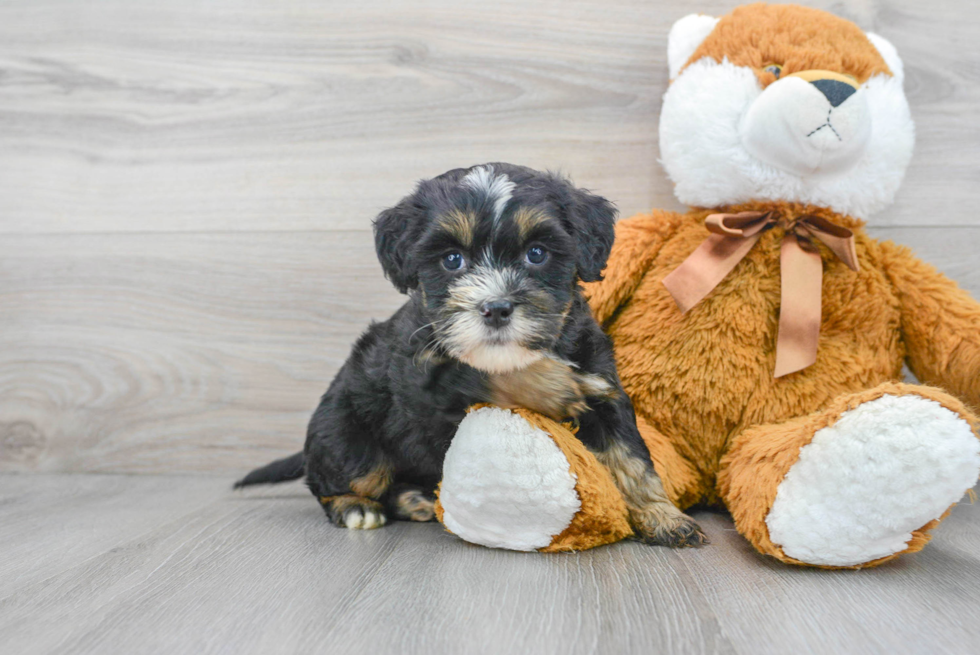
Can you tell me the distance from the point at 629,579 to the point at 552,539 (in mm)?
203

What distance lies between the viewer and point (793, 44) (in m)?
1.83

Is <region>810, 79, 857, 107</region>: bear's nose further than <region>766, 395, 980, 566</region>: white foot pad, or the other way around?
<region>810, 79, 857, 107</region>: bear's nose

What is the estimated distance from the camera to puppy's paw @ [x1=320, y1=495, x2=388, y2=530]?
1.83 meters

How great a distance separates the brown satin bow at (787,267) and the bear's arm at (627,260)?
0.44 ft

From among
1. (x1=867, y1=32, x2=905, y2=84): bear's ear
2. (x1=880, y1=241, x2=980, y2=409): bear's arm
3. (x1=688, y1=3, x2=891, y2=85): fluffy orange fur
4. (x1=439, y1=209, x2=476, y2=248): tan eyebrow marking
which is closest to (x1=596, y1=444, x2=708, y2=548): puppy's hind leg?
(x1=439, y1=209, x2=476, y2=248): tan eyebrow marking

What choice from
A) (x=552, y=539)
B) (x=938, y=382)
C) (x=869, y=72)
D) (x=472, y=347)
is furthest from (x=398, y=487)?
(x=869, y=72)

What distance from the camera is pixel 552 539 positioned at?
60.1 inches

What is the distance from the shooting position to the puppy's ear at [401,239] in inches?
60.7

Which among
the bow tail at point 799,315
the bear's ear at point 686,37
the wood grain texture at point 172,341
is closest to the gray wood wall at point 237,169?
the wood grain texture at point 172,341

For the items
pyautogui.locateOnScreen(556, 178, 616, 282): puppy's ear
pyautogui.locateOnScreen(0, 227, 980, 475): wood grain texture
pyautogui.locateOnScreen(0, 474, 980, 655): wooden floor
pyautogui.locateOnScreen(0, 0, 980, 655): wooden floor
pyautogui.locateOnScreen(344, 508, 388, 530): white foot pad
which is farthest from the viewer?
pyautogui.locateOnScreen(0, 227, 980, 475): wood grain texture

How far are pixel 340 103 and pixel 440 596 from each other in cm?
171

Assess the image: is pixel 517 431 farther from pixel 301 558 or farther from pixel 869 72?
pixel 869 72

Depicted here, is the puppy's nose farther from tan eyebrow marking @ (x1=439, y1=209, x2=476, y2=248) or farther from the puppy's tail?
the puppy's tail

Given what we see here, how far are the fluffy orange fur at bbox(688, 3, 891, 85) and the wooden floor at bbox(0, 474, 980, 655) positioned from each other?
1152mm
